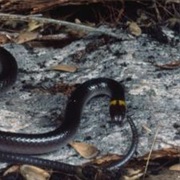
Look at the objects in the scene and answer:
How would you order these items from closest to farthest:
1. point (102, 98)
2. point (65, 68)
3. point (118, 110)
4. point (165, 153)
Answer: point (165, 153) < point (118, 110) < point (102, 98) < point (65, 68)

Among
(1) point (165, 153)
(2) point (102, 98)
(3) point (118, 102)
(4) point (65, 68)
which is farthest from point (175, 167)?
(4) point (65, 68)

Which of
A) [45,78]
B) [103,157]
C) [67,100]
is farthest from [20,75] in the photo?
[103,157]

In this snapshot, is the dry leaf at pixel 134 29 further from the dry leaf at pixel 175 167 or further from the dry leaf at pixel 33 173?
the dry leaf at pixel 33 173

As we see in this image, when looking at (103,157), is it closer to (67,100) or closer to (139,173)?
(139,173)

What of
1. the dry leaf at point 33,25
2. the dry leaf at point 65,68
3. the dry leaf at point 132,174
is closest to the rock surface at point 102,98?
the dry leaf at point 65,68

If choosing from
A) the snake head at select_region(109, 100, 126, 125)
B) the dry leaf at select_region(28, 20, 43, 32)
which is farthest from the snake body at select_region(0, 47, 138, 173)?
the dry leaf at select_region(28, 20, 43, 32)

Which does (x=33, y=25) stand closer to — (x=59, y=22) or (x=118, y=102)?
(x=59, y=22)
